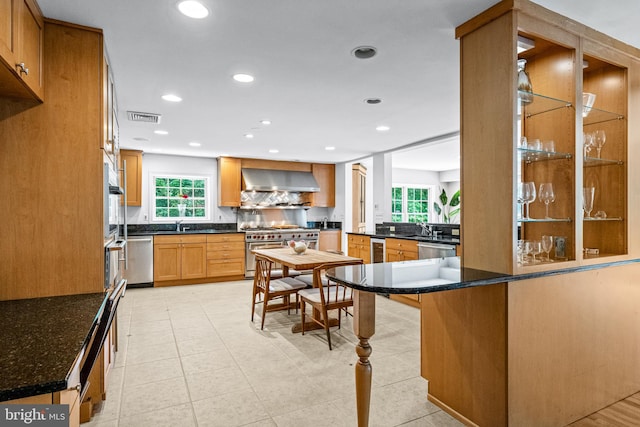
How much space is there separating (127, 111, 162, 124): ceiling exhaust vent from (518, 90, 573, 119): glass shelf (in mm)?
3492

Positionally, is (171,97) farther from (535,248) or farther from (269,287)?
(535,248)

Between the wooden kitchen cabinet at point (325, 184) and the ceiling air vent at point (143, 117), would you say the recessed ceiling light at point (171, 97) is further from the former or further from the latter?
the wooden kitchen cabinet at point (325, 184)

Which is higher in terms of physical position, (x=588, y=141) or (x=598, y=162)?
(x=588, y=141)

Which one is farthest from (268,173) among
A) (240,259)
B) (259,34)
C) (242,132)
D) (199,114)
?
(259,34)

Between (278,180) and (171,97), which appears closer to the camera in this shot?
(171,97)

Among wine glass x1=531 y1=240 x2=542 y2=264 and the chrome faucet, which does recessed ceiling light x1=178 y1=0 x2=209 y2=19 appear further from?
the chrome faucet

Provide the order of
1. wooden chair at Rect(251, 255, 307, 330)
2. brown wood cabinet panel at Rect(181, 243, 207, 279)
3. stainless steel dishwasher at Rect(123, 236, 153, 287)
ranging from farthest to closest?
brown wood cabinet panel at Rect(181, 243, 207, 279) < stainless steel dishwasher at Rect(123, 236, 153, 287) < wooden chair at Rect(251, 255, 307, 330)

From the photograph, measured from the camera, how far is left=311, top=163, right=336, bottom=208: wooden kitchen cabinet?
24.8ft

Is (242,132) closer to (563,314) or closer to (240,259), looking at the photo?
(240,259)

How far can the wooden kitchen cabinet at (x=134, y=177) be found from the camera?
6.01 meters

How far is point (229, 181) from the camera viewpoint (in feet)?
21.9

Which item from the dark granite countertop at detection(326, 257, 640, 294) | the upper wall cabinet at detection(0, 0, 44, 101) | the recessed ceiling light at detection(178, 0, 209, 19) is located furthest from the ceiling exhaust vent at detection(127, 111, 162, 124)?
the dark granite countertop at detection(326, 257, 640, 294)

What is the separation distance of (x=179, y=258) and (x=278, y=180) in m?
2.31

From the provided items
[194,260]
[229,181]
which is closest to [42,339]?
[194,260]
